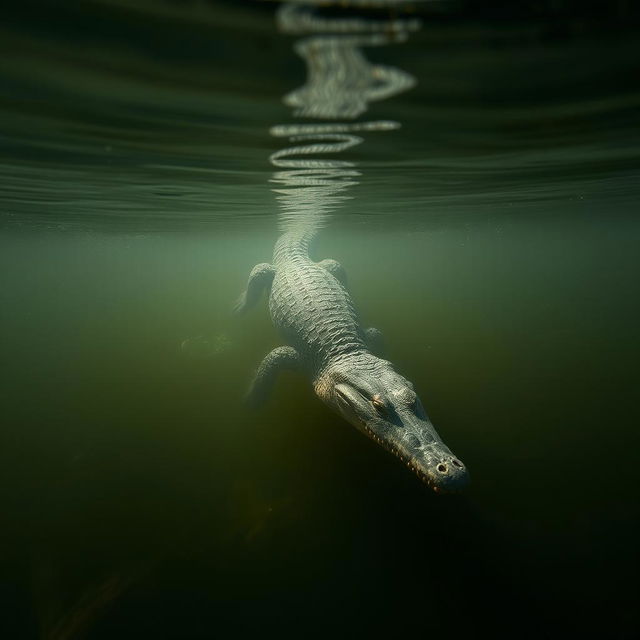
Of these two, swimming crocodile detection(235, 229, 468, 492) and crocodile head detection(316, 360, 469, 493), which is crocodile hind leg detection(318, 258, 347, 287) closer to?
swimming crocodile detection(235, 229, 468, 492)

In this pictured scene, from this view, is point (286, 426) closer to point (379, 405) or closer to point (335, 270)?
point (379, 405)

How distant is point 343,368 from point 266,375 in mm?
1360

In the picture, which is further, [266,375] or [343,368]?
[266,375]

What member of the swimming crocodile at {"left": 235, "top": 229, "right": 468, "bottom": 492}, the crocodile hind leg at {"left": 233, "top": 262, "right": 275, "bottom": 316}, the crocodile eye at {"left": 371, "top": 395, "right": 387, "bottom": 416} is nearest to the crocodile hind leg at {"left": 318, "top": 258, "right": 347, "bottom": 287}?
the swimming crocodile at {"left": 235, "top": 229, "right": 468, "bottom": 492}

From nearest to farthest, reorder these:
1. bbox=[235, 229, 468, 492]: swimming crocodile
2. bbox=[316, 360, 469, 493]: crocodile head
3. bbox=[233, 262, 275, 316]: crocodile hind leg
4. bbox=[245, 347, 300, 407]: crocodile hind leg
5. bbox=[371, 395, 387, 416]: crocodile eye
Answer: bbox=[316, 360, 469, 493]: crocodile head, bbox=[235, 229, 468, 492]: swimming crocodile, bbox=[371, 395, 387, 416]: crocodile eye, bbox=[245, 347, 300, 407]: crocodile hind leg, bbox=[233, 262, 275, 316]: crocodile hind leg

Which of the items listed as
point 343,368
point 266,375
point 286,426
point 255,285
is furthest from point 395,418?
point 255,285

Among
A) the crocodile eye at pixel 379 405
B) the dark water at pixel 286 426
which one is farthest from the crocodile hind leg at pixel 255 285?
the crocodile eye at pixel 379 405

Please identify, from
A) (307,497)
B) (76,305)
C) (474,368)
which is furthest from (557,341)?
(76,305)

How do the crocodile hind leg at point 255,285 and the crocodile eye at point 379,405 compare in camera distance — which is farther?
the crocodile hind leg at point 255,285

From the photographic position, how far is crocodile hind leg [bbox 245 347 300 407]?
18.0 feet

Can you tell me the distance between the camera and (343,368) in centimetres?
483

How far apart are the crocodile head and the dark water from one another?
1.90 feet

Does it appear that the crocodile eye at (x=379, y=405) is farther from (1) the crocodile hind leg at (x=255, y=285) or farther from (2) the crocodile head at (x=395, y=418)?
(1) the crocodile hind leg at (x=255, y=285)

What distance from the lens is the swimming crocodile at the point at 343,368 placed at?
348 cm
